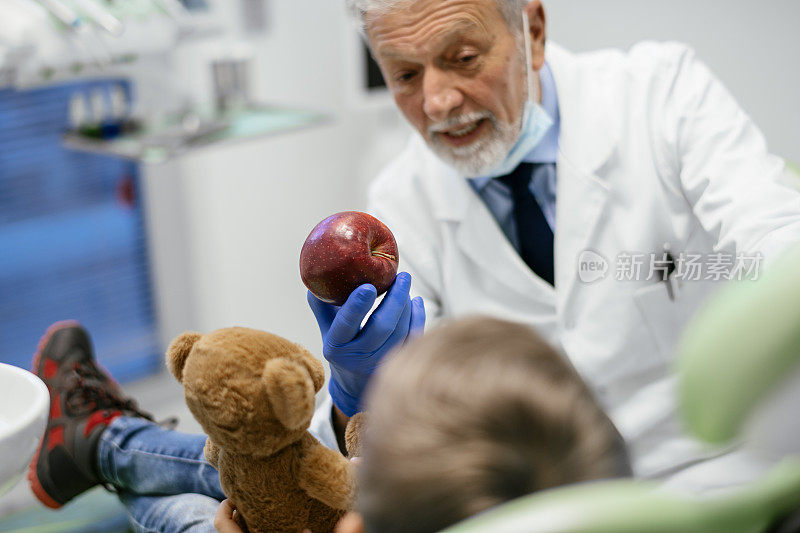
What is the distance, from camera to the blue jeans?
3.89 feet

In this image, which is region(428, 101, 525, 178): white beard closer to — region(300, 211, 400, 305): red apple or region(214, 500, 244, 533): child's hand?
region(300, 211, 400, 305): red apple

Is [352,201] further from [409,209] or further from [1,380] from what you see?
[1,380]

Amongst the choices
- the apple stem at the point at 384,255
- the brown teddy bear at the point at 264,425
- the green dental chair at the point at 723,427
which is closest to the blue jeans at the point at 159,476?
the brown teddy bear at the point at 264,425

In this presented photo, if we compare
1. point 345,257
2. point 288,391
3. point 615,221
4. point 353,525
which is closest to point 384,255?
point 345,257

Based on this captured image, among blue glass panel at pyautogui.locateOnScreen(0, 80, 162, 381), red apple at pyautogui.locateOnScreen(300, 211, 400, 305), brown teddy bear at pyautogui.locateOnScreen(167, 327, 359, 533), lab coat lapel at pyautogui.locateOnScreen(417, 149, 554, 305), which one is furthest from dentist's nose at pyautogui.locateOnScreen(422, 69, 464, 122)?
blue glass panel at pyautogui.locateOnScreen(0, 80, 162, 381)

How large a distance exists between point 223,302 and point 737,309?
110 inches

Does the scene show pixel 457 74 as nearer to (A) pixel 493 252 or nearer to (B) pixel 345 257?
(A) pixel 493 252

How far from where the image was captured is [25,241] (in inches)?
110

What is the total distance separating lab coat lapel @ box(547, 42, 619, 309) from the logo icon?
0.04 ft

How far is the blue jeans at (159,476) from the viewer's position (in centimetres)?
119

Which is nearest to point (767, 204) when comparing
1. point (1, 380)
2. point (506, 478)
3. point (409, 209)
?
point (409, 209)

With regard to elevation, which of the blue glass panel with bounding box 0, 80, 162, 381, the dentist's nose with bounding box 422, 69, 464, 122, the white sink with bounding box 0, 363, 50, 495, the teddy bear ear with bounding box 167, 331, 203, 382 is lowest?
the blue glass panel with bounding box 0, 80, 162, 381

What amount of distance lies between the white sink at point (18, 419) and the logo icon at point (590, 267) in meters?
1.07

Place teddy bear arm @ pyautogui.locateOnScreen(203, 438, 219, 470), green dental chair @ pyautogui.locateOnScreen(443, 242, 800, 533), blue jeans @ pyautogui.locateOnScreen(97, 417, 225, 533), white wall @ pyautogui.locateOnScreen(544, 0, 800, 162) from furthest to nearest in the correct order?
white wall @ pyautogui.locateOnScreen(544, 0, 800, 162) → blue jeans @ pyautogui.locateOnScreen(97, 417, 225, 533) → teddy bear arm @ pyautogui.locateOnScreen(203, 438, 219, 470) → green dental chair @ pyautogui.locateOnScreen(443, 242, 800, 533)
